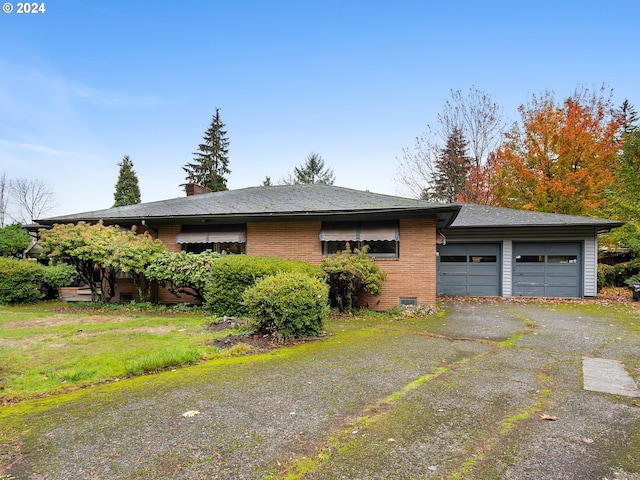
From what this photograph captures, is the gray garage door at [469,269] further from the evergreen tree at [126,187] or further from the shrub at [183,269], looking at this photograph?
the evergreen tree at [126,187]

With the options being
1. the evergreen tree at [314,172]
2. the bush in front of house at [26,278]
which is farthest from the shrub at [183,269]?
the evergreen tree at [314,172]

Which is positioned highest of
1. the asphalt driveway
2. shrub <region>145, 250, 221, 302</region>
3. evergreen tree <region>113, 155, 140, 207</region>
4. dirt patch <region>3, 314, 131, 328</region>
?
evergreen tree <region>113, 155, 140, 207</region>

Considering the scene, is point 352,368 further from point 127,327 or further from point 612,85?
point 612,85

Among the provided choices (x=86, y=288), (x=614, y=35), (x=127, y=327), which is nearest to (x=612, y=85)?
(x=614, y=35)

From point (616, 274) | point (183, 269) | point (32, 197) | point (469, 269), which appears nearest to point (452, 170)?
point (616, 274)

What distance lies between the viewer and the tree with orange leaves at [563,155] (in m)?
17.9

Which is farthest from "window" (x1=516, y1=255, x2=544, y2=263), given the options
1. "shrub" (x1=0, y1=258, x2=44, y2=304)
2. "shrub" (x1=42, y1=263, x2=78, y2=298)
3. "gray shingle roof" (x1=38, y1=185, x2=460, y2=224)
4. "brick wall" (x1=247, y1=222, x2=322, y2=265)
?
"shrub" (x1=0, y1=258, x2=44, y2=304)

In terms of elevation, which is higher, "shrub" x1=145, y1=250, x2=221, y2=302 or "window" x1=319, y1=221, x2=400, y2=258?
"window" x1=319, y1=221, x2=400, y2=258

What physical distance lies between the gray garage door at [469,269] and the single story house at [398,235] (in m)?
0.04

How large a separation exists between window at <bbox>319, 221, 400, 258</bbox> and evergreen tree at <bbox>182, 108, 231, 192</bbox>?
27.0 metres

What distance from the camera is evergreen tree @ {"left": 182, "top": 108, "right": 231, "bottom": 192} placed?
35.5 meters

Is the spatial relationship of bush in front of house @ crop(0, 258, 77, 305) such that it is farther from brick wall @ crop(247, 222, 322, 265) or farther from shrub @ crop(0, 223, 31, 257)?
brick wall @ crop(247, 222, 322, 265)

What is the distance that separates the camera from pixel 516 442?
8.76 ft

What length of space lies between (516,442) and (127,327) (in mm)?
7433
